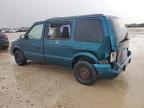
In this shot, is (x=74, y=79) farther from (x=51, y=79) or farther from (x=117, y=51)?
(x=117, y=51)

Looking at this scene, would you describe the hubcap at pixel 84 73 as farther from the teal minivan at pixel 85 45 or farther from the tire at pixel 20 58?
the tire at pixel 20 58

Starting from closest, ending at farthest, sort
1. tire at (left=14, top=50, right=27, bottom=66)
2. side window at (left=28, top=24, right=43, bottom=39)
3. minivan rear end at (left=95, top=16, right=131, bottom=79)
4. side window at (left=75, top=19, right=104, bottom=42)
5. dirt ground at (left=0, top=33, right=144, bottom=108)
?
1. dirt ground at (left=0, top=33, right=144, bottom=108)
2. minivan rear end at (left=95, top=16, right=131, bottom=79)
3. side window at (left=75, top=19, right=104, bottom=42)
4. side window at (left=28, top=24, right=43, bottom=39)
5. tire at (left=14, top=50, right=27, bottom=66)

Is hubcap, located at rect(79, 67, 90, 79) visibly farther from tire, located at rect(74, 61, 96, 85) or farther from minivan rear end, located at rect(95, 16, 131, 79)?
minivan rear end, located at rect(95, 16, 131, 79)

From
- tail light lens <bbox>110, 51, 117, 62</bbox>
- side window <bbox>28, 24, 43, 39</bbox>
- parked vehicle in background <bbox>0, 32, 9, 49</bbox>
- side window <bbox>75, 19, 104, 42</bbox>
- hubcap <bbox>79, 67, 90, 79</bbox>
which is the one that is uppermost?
side window <bbox>75, 19, 104, 42</bbox>

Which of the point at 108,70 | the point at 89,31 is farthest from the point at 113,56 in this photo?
the point at 89,31

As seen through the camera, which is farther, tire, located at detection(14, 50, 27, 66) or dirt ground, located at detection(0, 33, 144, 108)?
tire, located at detection(14, 50, 27, 66)

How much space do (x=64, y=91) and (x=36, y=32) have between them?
2.77m

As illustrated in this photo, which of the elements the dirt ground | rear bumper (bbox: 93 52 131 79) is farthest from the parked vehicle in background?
rear bumper (bbox: 93 52 131 79)

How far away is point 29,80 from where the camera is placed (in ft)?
18.9

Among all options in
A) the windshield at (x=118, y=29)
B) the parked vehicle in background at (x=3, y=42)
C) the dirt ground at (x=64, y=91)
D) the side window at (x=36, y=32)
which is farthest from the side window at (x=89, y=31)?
the parked vehicle in background at (x=3, y=42)

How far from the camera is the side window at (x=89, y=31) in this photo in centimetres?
489

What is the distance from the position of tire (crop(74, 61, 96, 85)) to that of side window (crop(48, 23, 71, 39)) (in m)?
1.00

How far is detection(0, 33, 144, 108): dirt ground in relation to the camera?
4168 millimetres

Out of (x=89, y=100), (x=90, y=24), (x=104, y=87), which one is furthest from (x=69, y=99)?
(x=90, y=24)
